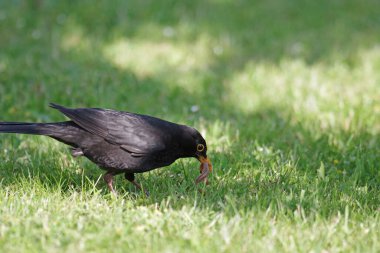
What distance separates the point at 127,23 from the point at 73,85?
286 cm

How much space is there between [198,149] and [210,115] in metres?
2.20

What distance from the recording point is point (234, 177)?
4.93 m

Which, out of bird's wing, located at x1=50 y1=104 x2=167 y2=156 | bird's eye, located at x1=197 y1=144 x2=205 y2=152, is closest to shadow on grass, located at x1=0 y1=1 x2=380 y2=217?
bird's eye, located at x1=197 y1=144 x2=205 y2=152

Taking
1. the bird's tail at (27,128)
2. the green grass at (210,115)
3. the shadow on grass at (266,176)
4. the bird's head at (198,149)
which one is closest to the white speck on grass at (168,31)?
the green grass at (210,115)

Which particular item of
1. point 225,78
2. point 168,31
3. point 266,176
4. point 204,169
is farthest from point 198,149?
point 168,31

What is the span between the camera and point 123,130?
181 inches

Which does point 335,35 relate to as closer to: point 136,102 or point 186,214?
point 136,102

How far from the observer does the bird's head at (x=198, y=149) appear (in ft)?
15.5

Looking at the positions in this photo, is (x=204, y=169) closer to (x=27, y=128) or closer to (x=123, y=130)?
(x=123, y=130)

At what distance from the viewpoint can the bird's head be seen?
4.73 metres

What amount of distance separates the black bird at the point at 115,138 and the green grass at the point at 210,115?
0.20m

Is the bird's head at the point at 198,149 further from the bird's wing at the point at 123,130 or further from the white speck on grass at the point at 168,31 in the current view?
the white speck on grass at the point at 168,31

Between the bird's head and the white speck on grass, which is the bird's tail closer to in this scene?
the bird's head

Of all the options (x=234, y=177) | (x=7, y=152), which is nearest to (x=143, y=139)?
(x=234, y=177)
